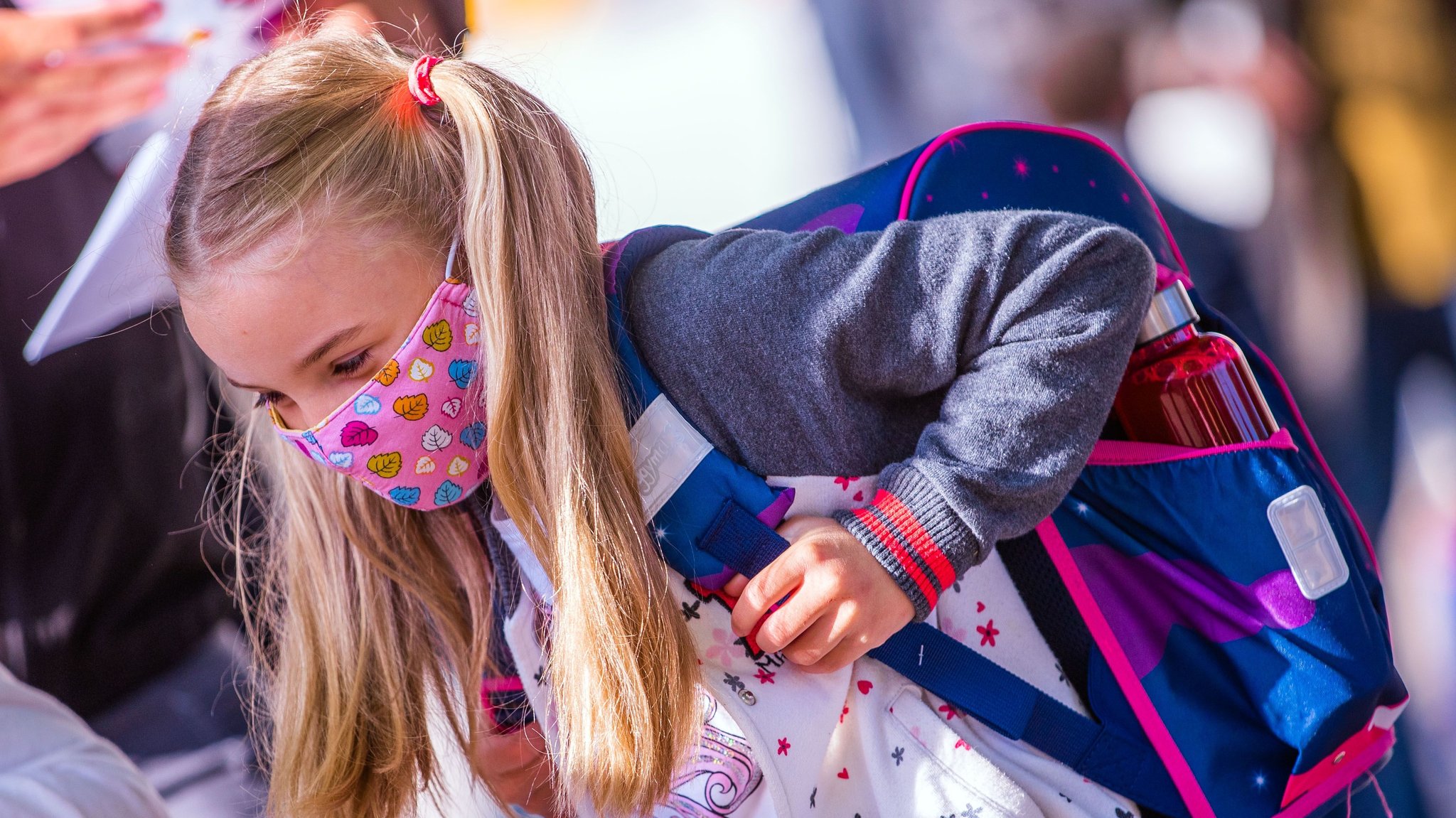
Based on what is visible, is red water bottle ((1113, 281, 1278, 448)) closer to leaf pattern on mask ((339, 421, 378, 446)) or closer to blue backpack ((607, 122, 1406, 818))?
blue backpack ((607, 122, 1406, 818))

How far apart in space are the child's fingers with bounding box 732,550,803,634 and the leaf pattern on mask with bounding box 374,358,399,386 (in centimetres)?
29

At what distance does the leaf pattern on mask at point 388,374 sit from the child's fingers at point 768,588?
29 cm

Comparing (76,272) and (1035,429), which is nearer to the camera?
(1035,429)

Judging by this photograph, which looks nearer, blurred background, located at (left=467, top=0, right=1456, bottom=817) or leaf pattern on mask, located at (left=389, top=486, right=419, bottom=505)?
leaf pattern on mask, located at (left=389, top=486, right=419, bottom=505)

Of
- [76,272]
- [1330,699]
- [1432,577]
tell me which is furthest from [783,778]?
[1432,577]

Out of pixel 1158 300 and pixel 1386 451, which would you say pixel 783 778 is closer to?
pixel 1158 300

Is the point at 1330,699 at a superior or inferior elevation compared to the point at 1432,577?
superior

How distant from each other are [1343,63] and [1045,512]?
3.56ft

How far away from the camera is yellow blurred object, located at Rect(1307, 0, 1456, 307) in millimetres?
1372

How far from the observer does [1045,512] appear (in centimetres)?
71

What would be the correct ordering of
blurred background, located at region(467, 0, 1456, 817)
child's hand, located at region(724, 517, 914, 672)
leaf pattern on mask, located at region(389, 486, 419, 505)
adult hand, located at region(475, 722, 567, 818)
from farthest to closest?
blurred background, located at region(467, 0, 1456, 817)
adult hand, located at region(475, 722, 567, 818)
leaf pattern on mask, located at region(389, 486, 419, 505)
child's hand, located at region(724, 517, 914, 672)

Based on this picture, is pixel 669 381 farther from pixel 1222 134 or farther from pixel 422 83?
pixel 1222 134

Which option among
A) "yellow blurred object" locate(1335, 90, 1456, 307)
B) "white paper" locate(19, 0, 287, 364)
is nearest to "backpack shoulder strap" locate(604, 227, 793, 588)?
"white paper" locate(19, 0, 287, 364)

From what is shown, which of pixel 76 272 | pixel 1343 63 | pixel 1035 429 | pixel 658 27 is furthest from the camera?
pixel 1343 63
